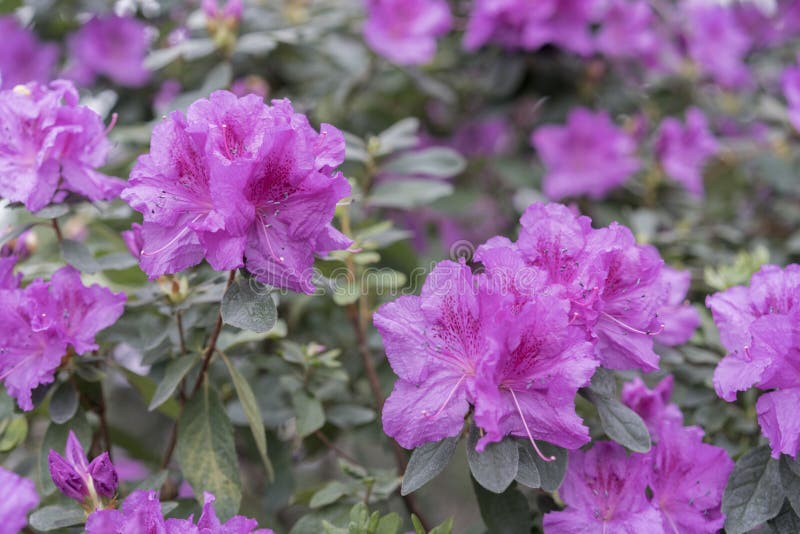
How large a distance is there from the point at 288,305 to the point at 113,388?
0.86 m

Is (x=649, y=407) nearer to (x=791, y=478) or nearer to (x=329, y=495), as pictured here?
(x=791, y=478)

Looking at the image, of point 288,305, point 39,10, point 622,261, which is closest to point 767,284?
point 622,261

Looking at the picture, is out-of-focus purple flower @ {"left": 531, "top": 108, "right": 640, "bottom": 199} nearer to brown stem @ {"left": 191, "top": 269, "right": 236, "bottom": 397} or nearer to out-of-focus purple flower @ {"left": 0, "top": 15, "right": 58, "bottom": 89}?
brown stem @ {"left": 191, "top": 269, "right": 236, "bottom": 397}

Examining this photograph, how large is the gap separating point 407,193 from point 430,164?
3.3 inches

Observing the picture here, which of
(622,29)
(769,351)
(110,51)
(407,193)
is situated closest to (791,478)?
(769,351)

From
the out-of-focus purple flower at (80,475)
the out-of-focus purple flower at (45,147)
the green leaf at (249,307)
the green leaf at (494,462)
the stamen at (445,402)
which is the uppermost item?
the out-of-focus purple flower at (45,147)

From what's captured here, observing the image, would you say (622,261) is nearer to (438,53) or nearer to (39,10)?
(438,53)

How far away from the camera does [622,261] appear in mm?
1081

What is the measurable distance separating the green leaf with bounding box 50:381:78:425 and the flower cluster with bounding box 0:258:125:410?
0.17 feet

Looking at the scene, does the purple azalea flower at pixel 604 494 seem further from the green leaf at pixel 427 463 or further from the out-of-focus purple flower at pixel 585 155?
the out-of-focus purple flower at pixel 585 155

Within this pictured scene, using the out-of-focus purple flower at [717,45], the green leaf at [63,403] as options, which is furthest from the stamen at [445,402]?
the out-of-focus purple flower at [717,45]

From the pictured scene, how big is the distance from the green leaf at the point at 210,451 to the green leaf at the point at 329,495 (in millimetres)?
111

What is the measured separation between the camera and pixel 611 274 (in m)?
1.08

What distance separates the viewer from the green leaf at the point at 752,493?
1.08 metres
